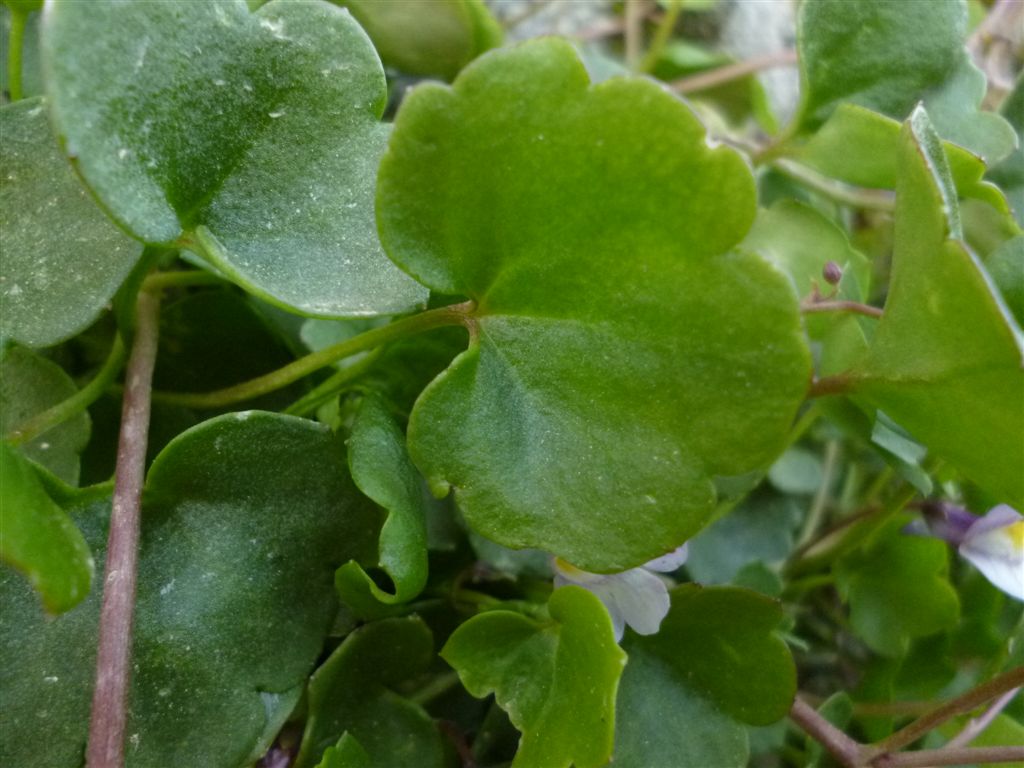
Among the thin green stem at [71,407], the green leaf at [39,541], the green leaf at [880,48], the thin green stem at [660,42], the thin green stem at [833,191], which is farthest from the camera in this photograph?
the thin green stem at [660,42]

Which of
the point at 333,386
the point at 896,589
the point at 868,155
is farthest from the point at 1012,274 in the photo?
the point at 333,386

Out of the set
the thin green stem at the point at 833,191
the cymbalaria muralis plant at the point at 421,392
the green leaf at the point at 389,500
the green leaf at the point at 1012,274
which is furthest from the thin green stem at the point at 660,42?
the green leaf at the point at 389,500

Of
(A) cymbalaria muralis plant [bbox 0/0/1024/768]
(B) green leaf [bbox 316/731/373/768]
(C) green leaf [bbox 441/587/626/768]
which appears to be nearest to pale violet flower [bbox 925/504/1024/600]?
(A) cymbalaria muralis plant [bbox 0/0/1024/768]

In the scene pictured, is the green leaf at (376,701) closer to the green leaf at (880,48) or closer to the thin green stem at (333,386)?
the thin green stem at (333,386)

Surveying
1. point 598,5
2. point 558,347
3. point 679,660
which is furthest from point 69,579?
point 598,5

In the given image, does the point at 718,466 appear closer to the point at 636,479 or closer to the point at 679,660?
the point at 636,479

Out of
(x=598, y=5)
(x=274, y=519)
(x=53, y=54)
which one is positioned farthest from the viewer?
(x=598, y=5)

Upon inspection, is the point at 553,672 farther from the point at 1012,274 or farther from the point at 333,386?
the point at 1012,274
